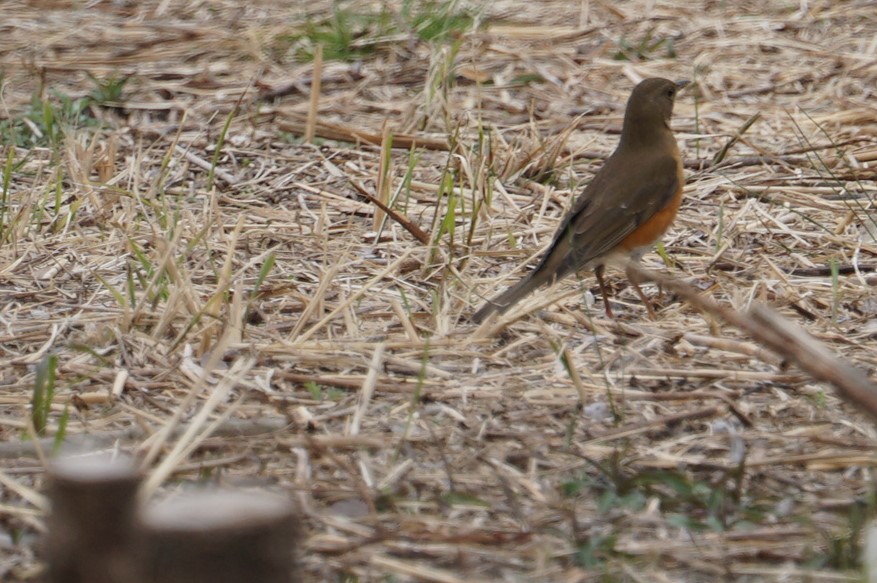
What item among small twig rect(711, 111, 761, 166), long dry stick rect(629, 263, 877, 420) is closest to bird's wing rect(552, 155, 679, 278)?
small twig rect(711, 111, 761, 166)

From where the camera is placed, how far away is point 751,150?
6.27 metres

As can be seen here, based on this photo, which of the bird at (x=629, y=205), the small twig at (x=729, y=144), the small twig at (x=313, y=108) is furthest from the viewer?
the small twig at (x=313, y=108)

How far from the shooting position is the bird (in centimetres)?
468

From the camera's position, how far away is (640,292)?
4645mm

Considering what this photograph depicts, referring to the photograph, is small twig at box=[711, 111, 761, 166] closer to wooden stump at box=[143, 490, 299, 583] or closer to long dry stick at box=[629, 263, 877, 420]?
long dry stick at box=[629, 263, 877, 420]

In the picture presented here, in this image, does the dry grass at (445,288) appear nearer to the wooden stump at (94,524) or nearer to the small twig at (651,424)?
the small twig at (651,424)

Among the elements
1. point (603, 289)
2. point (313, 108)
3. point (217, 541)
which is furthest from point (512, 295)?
point (217, 541)

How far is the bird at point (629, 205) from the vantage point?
4680 mm

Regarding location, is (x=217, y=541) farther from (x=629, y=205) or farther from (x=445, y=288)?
(x=629, y=205)

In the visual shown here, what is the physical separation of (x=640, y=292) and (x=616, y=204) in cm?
59

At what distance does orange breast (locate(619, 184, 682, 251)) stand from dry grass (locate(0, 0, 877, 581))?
0.54 ft

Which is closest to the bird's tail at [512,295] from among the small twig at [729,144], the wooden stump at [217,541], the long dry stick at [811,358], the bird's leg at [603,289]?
the bird's leg at [603,289]

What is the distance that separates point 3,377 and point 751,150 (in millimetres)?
3699

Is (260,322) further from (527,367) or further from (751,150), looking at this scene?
(751,150)
